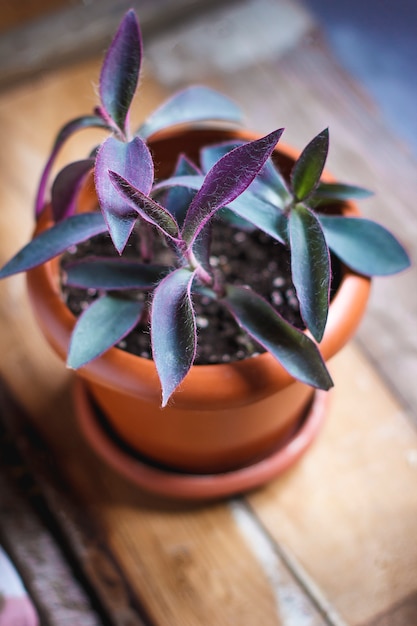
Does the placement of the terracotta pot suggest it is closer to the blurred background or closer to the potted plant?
the potted plant

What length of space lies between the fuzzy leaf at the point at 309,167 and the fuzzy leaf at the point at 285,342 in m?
0.11

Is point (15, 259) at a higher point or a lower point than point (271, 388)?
higher

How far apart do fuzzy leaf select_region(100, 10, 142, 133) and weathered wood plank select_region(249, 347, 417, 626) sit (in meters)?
0.49

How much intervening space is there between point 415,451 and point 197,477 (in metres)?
0.27

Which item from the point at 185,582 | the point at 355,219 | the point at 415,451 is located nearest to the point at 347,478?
the point at 415,451

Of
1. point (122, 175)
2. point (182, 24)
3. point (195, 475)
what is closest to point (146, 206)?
point (122, 175)

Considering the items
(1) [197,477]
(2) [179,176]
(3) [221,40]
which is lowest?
(1) [197,477]

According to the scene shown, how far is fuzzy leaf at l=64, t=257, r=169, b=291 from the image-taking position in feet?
2.46

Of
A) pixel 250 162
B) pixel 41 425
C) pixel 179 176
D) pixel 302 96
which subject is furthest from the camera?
pixel 302 96

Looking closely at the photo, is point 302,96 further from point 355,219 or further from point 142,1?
point 355,219

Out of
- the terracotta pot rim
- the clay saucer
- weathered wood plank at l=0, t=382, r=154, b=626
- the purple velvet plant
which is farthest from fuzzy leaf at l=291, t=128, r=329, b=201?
weathered wood plank at l=0, t=382, r=154, b=626

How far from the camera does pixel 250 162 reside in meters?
0.60

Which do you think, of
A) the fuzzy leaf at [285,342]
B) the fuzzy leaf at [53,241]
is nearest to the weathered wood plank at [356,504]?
the fuzzy leaf at [285,342]

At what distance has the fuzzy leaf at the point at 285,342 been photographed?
696 millimetres
